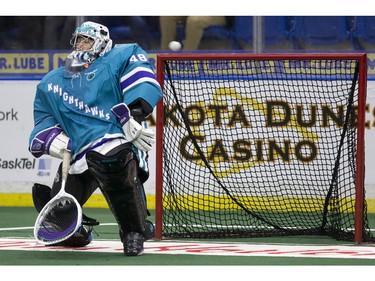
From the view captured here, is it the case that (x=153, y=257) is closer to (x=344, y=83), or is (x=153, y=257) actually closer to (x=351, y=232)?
(x=351, y=232)

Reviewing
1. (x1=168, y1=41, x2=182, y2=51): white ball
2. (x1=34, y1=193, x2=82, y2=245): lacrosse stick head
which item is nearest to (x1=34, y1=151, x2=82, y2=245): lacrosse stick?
(x1=34, y1=193, x2=82, y2=245): lacrosse stick head

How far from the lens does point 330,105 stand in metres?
9.88

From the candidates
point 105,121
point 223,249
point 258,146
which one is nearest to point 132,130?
point 105,121

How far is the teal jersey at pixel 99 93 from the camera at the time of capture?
286 inches

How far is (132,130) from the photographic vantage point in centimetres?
715

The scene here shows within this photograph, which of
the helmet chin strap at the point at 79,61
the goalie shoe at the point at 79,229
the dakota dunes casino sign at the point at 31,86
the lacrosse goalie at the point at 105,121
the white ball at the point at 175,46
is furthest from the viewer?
the white ball at the point at 175,46

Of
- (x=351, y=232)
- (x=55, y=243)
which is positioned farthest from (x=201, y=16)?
(x=55, y=243)

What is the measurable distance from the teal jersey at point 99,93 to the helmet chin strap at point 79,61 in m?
0.03

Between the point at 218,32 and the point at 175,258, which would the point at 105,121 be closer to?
the point at 175,258

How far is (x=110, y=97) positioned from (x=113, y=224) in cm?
228

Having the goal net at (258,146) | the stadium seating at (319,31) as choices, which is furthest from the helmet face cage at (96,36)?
the stadium seating at (319,31)

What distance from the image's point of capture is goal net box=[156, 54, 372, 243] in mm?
8953

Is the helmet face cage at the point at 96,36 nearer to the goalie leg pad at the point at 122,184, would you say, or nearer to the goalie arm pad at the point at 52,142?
the goalie arm pad at the point at 52,142

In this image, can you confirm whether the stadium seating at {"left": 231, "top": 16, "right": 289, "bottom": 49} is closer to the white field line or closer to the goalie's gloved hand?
the white field line
